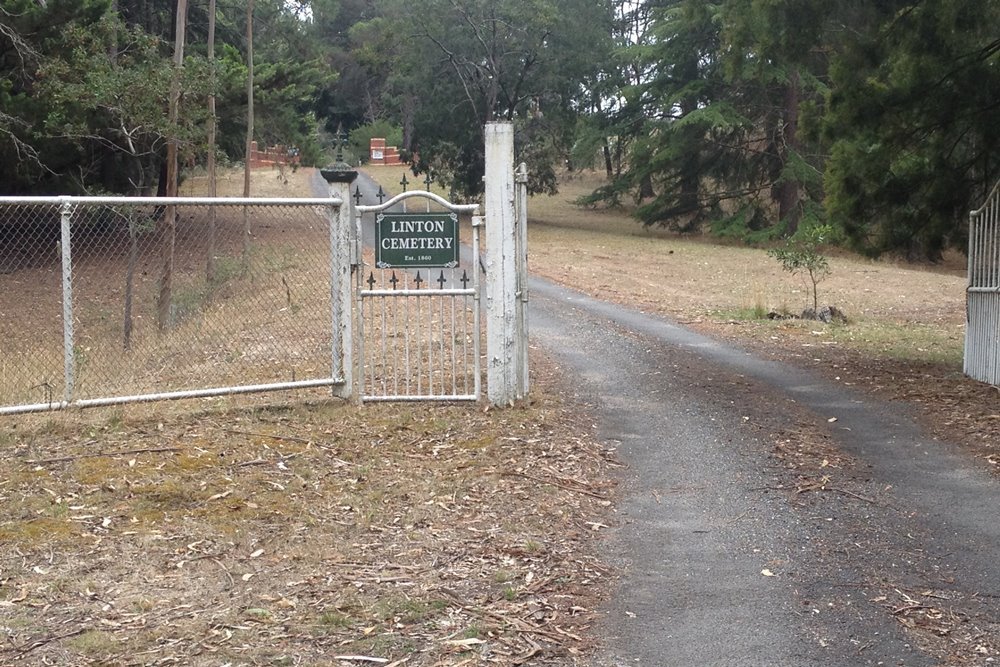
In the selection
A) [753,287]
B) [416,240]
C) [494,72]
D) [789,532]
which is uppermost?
[494,72]

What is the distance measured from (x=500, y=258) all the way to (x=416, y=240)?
719 mm

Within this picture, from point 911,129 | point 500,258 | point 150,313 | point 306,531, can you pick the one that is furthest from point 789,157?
point 306,531

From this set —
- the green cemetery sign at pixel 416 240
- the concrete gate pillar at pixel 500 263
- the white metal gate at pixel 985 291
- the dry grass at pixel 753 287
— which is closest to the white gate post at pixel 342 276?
the green cemetery sign at pixel 416 240

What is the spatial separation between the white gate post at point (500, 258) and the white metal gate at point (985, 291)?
5.06m

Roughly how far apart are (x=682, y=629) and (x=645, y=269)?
80.8 ft

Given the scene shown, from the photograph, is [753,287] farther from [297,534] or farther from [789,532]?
[297,534]

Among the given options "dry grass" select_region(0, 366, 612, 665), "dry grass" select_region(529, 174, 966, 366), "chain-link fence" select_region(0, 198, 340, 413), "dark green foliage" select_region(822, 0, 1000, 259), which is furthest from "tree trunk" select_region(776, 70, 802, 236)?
"dry grass" select_region(0, 366, 612, 665)

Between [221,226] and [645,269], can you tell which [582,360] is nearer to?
[645,269]

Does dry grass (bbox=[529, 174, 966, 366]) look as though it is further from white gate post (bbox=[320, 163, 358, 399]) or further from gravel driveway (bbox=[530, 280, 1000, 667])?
white gate post (bbox=[320, 163, 358, 399])

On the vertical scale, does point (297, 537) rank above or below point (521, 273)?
below

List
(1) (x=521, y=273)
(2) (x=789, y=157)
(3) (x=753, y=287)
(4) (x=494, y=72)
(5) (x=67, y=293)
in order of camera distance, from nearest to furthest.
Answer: (5) (x=67, y=293)
(1) (x=521, y=273)
(3) (x=753, y=287)
(2) (x=789, y=157)
(4) (x=494, y=72)

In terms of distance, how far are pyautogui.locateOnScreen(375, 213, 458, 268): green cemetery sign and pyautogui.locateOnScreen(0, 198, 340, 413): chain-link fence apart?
45 cm

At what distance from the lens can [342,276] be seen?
8898 mm

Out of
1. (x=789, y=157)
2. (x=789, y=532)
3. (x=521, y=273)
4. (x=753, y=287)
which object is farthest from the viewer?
(x=789, y=157)
